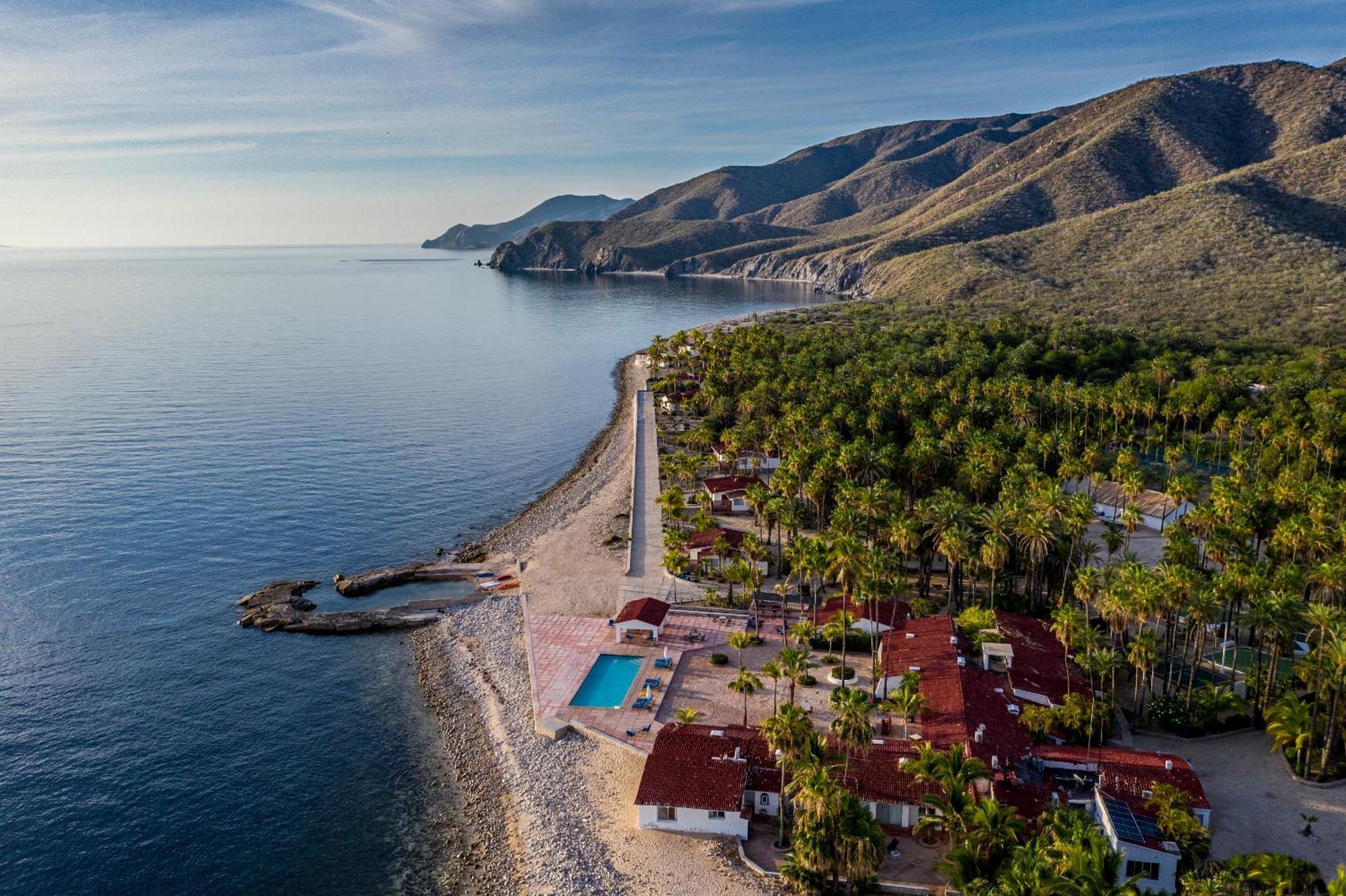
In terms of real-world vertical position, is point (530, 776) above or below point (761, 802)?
below

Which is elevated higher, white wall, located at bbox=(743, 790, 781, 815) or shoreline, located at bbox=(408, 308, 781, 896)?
white wall, located at bbox=(743, 790, 781, 815)

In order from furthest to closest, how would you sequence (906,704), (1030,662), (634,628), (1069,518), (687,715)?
(634,628)
(1069,518)
(1030,662)
(687,715)
(906,704)

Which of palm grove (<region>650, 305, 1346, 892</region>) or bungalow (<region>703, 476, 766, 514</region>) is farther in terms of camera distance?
bungalow (<region>703, 476, 766, 514</region>)

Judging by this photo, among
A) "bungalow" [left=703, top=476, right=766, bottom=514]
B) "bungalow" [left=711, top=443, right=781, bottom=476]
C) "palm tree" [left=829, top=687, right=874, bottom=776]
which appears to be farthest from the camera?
"bungalow" [left=711, top=443, right=781, bottom=476]

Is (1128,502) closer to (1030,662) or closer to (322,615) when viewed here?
(1030,662)

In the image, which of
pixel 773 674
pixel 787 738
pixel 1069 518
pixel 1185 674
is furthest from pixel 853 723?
pixel 1185 674

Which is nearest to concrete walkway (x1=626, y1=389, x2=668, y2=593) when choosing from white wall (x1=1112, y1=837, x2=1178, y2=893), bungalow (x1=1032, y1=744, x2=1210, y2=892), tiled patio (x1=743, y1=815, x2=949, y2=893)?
tiled patio (x1=743, y1=815, x2=949, y2=893)

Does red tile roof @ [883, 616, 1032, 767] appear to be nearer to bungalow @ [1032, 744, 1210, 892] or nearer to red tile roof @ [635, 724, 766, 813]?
bungalow @ [1032, 744, 1210, 892]
